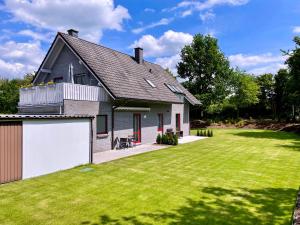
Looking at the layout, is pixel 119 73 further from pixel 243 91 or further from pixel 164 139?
pixel 243 91

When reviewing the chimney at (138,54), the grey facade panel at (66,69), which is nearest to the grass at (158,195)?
the grey facade panel at (66,69)

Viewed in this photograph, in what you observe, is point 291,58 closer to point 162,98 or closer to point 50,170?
point 162,98

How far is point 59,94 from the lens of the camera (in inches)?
507

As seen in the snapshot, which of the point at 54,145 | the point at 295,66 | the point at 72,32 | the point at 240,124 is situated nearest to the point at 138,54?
the point at 72,32

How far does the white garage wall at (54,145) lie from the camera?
28.9ft

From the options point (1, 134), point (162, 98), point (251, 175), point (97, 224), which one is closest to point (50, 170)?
point (1, 134)

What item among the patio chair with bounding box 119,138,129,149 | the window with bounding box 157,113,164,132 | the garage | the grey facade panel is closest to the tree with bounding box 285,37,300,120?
the window with bounding box 157,113,164,132

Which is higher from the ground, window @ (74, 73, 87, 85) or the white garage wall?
window @ (74, 73, 87, 85)

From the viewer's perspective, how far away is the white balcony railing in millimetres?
12867

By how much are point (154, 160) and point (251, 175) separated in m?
4.52

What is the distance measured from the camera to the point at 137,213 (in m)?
5.75

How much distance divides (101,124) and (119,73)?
4237mm

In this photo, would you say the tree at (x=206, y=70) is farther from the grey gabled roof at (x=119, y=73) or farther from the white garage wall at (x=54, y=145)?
the white garage wall at (x=54, y=145)

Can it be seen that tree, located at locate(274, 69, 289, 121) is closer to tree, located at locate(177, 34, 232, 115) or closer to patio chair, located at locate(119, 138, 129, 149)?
tree, located at locate(177, 34, 232, 115)
